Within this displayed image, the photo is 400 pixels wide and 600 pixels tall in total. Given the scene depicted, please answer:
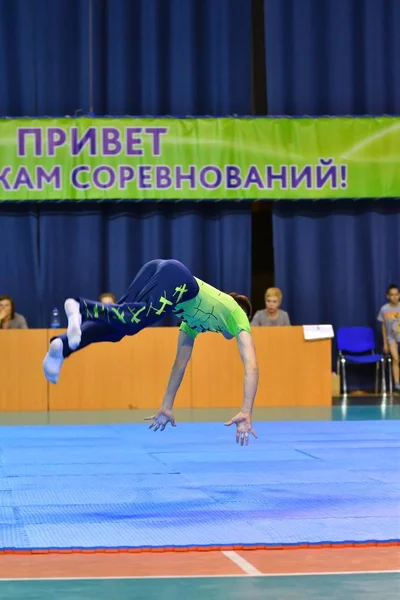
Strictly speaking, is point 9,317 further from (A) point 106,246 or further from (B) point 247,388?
(B) point 247,388

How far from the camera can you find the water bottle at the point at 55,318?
14.0 m

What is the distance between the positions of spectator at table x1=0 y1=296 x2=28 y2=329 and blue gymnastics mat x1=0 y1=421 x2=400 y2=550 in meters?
2.97

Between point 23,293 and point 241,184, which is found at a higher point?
point 241,184

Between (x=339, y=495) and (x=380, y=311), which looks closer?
(x=339, y=495)

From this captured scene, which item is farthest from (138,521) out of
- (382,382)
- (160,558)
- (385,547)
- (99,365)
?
(382,382)

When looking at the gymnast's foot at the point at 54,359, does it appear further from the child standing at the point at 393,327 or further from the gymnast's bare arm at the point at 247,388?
the child standing at the point at 393,327

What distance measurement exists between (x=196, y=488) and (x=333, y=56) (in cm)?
1026

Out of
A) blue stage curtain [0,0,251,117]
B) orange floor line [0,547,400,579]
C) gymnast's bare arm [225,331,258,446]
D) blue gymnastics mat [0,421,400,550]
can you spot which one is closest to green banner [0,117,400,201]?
blue stage curtain [0,0,251,117]

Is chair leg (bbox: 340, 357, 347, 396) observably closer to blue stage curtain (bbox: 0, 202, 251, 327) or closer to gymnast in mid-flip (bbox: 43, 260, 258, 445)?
blue stage curtain (bbox: 0, 202, 251, 327)

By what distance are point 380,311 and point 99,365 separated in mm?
4367

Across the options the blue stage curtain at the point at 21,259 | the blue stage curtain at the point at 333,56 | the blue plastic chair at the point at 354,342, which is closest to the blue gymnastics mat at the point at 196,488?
the blue plastic chair at the point at 354,342

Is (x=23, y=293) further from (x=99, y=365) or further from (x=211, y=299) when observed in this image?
(x=211, y=299)

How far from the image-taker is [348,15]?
15969mm

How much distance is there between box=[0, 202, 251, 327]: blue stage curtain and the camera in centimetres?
1551
